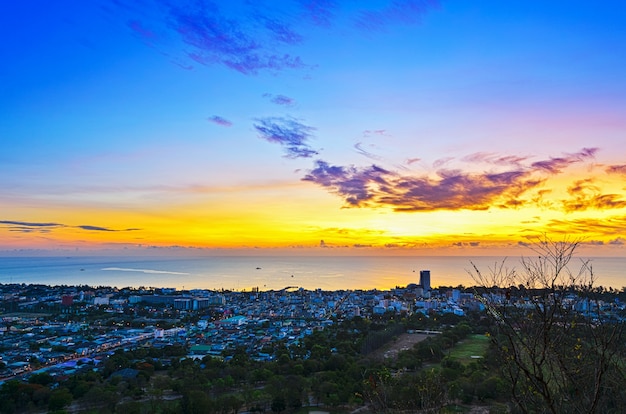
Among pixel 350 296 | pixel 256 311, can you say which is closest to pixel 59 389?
pixel 256 311

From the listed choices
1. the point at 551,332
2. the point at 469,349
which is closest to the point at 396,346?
the point at 469,349

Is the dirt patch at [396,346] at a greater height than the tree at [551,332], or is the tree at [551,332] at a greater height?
the tree at [551,332]

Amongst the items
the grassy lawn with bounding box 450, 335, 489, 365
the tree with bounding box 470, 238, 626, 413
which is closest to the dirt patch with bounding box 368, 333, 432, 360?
the grassy lawn with bounding box 450, 335, 489, 365

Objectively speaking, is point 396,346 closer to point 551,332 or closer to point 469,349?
point 469,349

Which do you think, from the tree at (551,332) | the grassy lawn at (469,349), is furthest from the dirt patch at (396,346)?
the tree at (551,332)

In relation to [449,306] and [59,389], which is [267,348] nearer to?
[59,389]

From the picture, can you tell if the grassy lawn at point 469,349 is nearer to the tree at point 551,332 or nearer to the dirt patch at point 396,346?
the dirt patch at point 396,346
